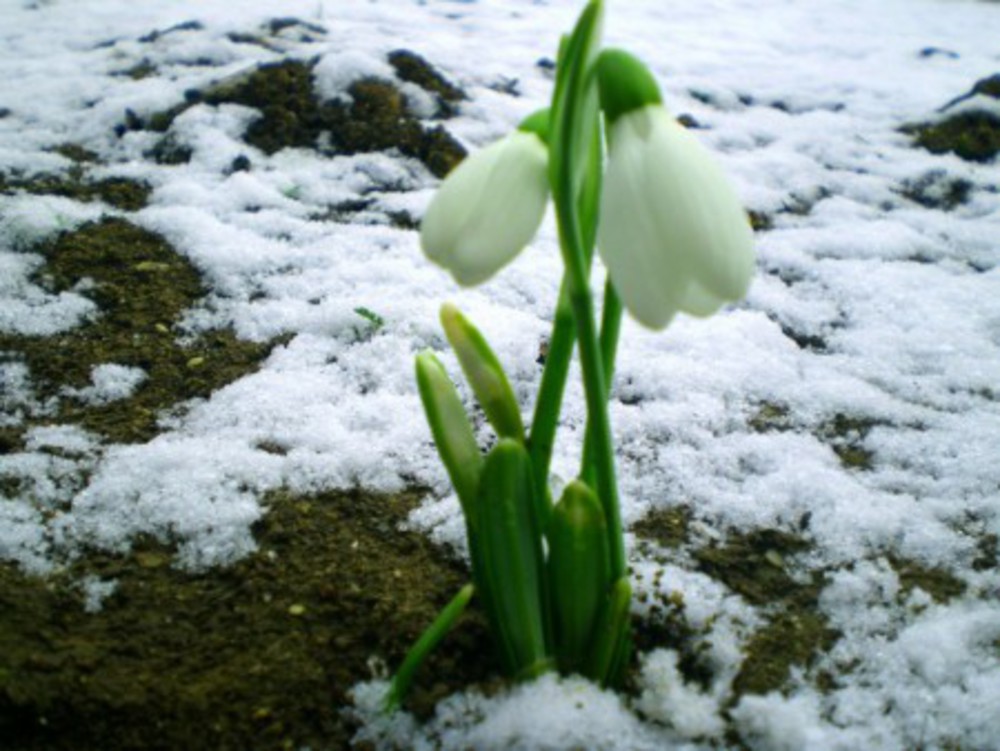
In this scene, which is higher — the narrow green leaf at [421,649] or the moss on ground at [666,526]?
the narrow green leaf at [421,649]

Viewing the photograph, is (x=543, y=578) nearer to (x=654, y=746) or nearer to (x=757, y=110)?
(x=654, y=746)

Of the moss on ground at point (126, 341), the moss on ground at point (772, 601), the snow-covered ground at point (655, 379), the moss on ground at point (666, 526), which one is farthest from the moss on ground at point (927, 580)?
the moss on ground at point (126, 341)

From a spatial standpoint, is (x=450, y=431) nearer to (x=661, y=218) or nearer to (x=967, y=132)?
(x=661, y=218)

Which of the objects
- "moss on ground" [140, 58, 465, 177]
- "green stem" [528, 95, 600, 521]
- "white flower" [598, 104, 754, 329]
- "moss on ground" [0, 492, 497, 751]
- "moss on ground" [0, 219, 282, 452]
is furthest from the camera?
"moss on ground" [140, 58, 465, 177]

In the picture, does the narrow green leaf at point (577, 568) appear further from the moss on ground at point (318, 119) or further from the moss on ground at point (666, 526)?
the moss on ground at point (318, 119)

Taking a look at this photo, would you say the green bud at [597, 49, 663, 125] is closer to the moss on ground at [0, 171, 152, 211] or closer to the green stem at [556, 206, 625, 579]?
the green stem at [556, 206, 625, 579]

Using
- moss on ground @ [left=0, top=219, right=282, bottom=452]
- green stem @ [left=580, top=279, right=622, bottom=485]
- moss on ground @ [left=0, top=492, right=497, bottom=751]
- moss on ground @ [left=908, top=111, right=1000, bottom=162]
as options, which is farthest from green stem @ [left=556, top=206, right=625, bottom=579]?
moss on ground @ [left=908, top=111, right=1000, bottom=162]
